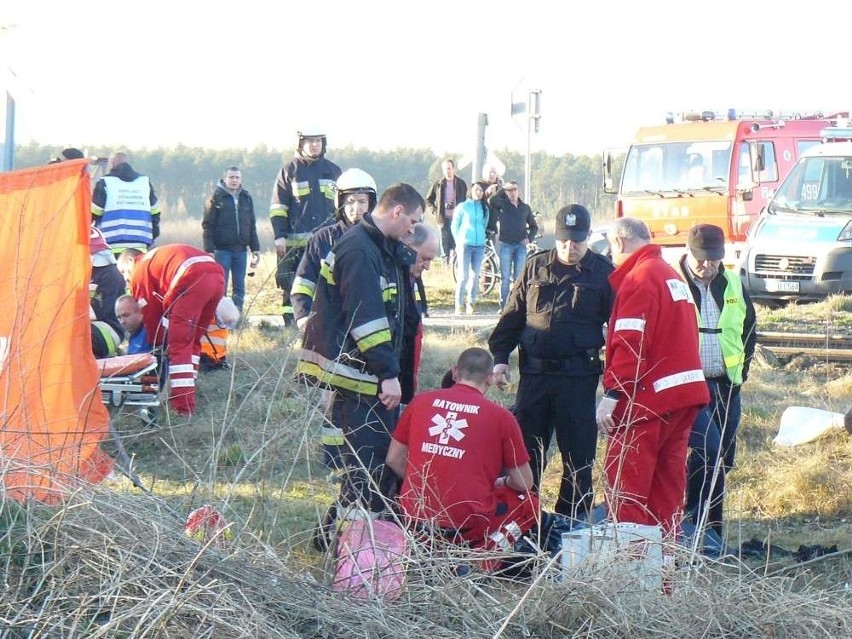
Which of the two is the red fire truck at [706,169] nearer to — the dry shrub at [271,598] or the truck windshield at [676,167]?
the truck windshield at [676,167]

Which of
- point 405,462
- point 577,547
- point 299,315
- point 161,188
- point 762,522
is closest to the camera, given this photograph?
point 577,547

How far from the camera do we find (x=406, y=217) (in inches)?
225

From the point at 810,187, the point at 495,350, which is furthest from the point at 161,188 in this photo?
the point at 495,350

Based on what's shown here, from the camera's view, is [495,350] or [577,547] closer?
[577,547]

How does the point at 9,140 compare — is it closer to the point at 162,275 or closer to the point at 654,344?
the point at 162,275

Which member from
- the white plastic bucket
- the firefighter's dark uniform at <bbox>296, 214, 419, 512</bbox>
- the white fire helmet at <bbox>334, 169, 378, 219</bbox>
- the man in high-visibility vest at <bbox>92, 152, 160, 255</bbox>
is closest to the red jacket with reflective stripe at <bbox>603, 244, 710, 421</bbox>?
the firefighter's dark uniform at <bbox>296, 214, 419, 512</bbox>

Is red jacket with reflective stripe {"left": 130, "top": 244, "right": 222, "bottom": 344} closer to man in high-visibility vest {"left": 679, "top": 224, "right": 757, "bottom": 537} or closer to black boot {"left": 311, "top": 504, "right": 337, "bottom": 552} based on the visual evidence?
man in high-visibility vest {"left": 679, "top": 224, "right": 757, "bottom": 537}

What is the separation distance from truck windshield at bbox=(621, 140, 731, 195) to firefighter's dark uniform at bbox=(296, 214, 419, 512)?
1259cm

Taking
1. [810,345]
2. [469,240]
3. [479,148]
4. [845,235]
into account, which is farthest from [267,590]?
[479,148]

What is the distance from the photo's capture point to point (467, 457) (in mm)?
5117

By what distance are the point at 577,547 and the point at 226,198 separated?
793 cm

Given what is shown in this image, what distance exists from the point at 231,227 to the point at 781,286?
684 centimetres

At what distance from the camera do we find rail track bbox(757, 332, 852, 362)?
432 inches

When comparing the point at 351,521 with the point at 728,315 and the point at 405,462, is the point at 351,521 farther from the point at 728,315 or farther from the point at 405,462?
the point at 728,315
